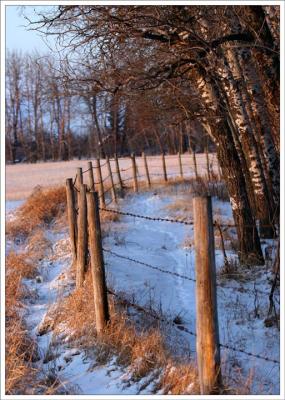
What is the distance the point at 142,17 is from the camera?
7.18 metres

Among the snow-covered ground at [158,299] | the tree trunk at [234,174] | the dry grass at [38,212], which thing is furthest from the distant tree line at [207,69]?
the dry grass at [38,212]

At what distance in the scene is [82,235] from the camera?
6.70 metres

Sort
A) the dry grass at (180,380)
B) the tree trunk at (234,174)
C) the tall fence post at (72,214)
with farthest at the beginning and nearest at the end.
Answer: the tree trunk at (234,174) → the tall fence post at (72,214) → the dry grass at (180,380)

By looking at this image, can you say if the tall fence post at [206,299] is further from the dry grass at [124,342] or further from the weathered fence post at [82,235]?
the weathered fence post at [82,235]

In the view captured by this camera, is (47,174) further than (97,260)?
Yes

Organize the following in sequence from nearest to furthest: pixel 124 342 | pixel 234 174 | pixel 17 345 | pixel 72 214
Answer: pixel 124 342
pixel 17 345
pixel 72 214
pixel 234 174

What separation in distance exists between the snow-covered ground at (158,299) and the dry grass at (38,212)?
0.87 metres

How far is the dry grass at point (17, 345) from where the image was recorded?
4.24 metres

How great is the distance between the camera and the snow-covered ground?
4582 millimetres

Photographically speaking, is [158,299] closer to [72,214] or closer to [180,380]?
[72,214]

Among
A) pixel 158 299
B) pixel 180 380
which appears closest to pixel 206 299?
pixel 180 380

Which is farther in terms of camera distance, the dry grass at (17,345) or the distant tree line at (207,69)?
the distant tree line at (207,69)

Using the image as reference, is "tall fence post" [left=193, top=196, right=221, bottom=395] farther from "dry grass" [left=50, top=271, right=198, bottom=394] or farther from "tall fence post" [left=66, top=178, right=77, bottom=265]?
"tall fence post" [left=66, top=178, right=77, bottom=265]

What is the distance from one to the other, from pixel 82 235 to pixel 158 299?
59.1 inches
